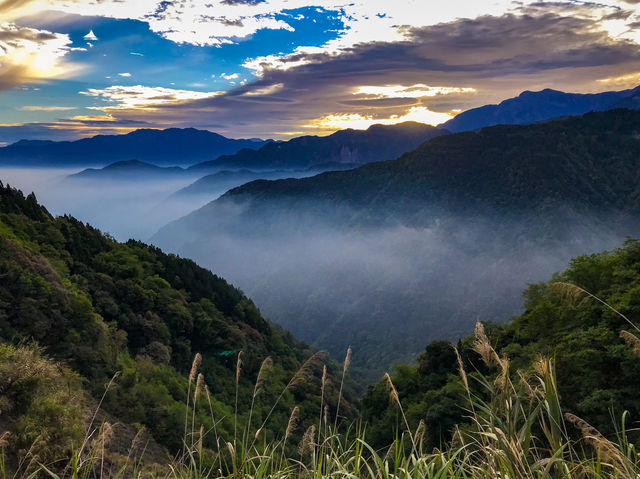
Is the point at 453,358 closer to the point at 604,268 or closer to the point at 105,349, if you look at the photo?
the point at 604,268

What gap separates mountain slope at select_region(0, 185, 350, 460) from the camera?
977 inches

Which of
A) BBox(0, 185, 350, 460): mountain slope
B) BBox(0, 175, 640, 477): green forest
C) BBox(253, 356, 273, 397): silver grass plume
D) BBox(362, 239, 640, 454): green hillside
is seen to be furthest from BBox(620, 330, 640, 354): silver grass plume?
BBox(362, 239, 640, 454): green hillside

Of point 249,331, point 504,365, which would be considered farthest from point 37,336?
point 249,331

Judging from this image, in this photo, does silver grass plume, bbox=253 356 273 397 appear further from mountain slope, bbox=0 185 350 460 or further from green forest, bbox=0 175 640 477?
mountain slope, bbox=0 185 350 460

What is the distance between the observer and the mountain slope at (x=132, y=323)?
24828 millimetres

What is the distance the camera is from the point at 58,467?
34.1ft

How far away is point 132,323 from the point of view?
44.3 metres

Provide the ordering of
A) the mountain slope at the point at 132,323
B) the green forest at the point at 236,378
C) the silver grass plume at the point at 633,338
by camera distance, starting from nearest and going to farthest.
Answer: the silver grass plume at the point at 633,338
the green forest at the point at 236,378
the mountain slope at the point at 132,323

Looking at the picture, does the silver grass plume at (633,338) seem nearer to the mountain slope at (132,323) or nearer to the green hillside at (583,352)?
the mountain slope at (132,323)

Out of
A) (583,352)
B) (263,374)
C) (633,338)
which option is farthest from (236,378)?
(583,352)

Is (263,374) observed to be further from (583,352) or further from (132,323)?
(132,323)

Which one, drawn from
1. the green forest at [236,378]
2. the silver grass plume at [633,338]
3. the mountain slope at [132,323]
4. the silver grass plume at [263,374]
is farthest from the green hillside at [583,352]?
the mountain slope at [132,323]

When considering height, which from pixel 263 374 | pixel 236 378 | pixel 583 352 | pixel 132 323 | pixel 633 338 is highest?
pixel 633 338

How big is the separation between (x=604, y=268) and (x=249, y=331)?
5062cm
